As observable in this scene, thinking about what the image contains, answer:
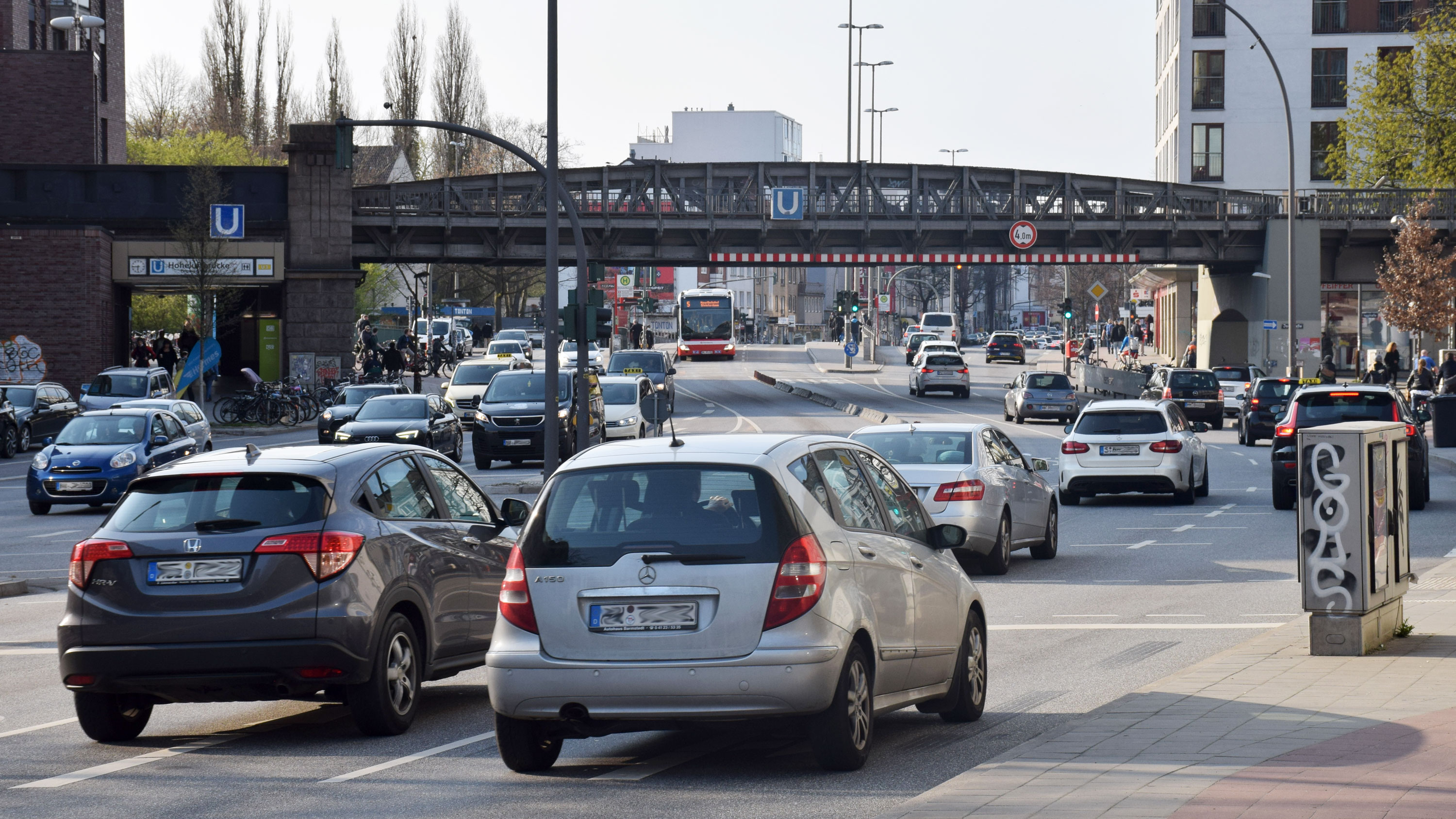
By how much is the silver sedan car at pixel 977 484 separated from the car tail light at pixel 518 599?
8331 millimetres

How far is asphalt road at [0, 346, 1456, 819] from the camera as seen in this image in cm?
734

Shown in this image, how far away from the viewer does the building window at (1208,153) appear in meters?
79.6

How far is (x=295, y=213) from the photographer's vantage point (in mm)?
56281

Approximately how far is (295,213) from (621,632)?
168 ft

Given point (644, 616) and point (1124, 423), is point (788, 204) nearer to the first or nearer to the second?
point (1124, 423)

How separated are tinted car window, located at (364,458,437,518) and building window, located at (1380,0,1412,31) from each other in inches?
2931

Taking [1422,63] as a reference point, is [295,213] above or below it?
below

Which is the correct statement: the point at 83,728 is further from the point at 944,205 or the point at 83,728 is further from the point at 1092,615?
the point at 944,205

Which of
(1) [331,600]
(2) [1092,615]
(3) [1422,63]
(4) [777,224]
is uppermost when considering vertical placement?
(3) [1422,63]

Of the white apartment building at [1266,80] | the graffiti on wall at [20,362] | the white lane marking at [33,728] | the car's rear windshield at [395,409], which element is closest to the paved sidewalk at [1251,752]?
the white lane marking at [33,728]

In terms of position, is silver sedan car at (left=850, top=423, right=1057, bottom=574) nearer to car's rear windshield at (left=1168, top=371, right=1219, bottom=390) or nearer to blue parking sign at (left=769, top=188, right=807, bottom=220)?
car's rear windshield at (left=1168, top=371, right=1219, bottom=390)

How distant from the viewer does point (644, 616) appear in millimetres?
7359

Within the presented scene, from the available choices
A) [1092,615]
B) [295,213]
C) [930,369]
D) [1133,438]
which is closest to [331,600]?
[1092,615]

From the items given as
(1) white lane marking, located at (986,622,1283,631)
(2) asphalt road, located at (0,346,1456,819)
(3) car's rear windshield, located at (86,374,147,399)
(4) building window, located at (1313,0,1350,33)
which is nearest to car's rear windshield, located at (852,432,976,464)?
(2) asphalt road, located at (0,346,1456,819)
